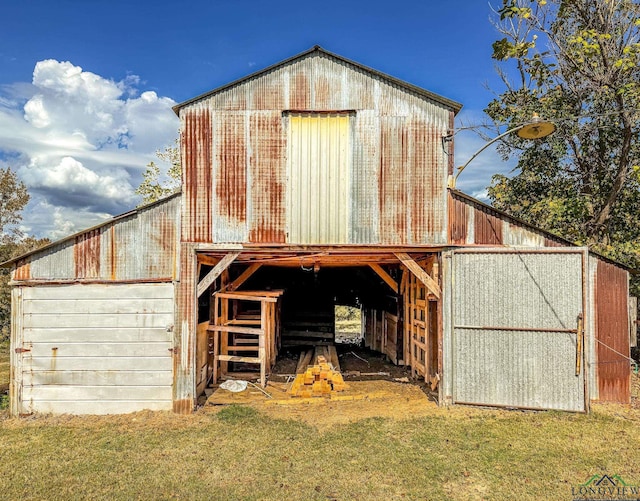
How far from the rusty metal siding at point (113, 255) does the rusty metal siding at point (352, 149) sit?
0.73 meters

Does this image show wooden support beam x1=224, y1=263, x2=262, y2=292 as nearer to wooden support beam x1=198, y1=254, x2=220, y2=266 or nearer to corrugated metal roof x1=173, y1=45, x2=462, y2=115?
wooden support beam x1=198, y1=254, x2=220, y2=266

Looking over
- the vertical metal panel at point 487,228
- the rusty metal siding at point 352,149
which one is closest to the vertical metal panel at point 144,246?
the rusty metal siding at point 352,149

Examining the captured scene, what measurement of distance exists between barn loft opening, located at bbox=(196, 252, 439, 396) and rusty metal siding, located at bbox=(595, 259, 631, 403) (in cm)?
361

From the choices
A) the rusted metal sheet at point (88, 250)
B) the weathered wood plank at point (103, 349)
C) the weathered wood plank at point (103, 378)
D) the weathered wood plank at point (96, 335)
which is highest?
the rusted metal sheet at point (88, 250)

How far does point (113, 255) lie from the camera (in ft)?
27.2

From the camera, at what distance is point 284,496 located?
17.1ft

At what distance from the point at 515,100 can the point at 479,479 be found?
13741 mm

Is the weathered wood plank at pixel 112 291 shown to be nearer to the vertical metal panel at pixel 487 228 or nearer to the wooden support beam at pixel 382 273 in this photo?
the wooden support beam at pixel 382 273

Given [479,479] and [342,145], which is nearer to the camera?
[479,479]

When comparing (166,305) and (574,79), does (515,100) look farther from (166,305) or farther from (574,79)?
(166,305)

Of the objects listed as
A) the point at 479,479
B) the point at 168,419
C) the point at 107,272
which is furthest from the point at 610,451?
the point at 107,272

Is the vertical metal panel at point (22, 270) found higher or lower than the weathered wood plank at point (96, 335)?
higher

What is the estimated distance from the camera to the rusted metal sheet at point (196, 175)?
330 inches

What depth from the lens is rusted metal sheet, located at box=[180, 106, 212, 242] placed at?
8391mm
